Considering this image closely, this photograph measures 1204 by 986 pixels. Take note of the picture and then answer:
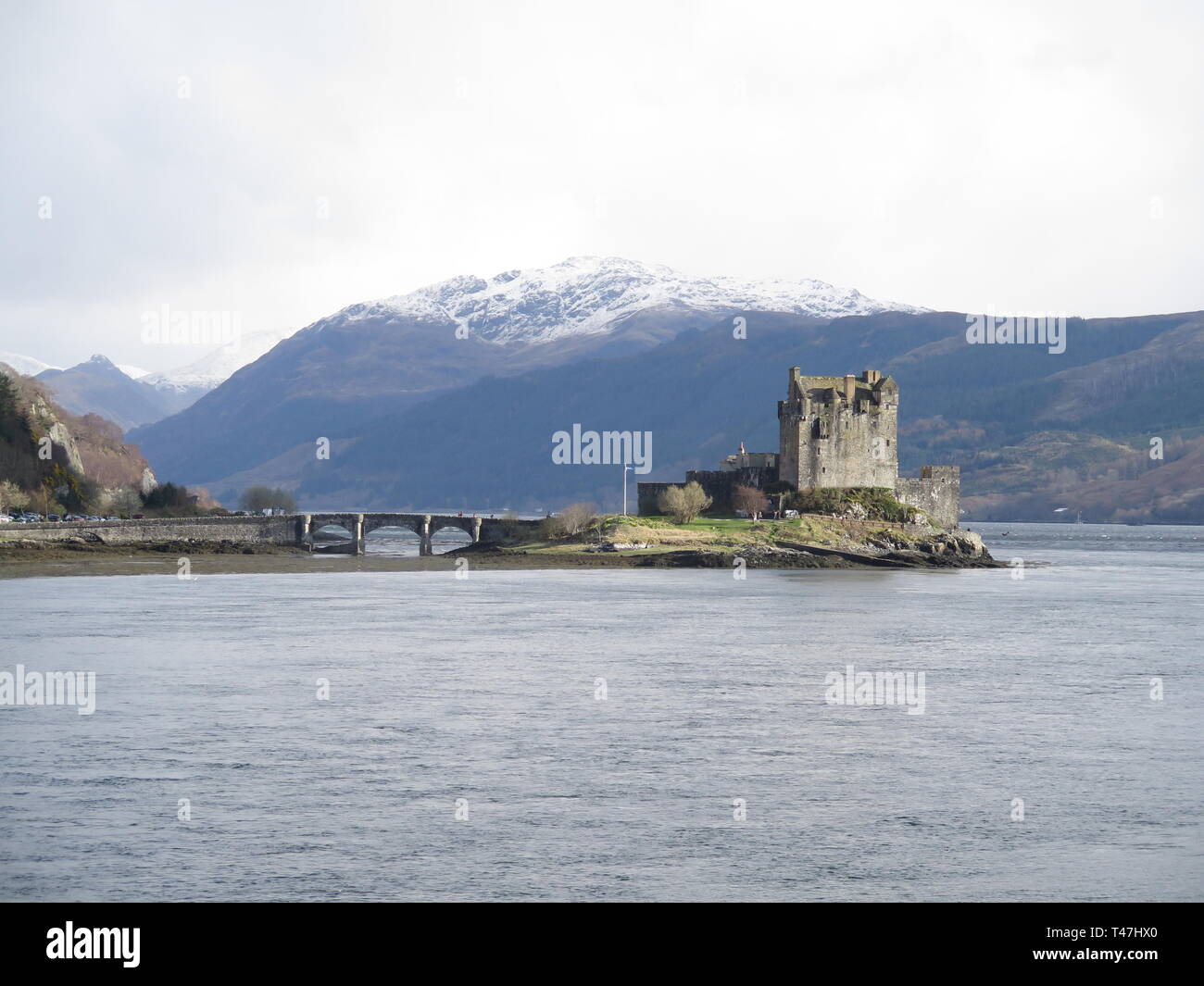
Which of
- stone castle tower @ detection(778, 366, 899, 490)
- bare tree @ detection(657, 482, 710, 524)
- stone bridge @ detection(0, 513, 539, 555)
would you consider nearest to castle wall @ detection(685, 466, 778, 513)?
stone castle tower @ detection(778, 366, 899, 490)

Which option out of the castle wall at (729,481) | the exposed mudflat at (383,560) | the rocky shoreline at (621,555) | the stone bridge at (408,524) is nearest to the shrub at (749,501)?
the castle wall at (729,481)

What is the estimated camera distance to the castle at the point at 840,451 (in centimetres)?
12488

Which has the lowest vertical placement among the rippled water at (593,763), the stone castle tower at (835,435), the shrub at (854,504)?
the rippled water at (593,763)

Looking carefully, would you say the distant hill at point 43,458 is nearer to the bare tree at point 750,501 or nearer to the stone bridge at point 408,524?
the stone bridge at point 408,524

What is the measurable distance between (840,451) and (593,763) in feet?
318

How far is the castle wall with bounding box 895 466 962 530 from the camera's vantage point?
12988cm

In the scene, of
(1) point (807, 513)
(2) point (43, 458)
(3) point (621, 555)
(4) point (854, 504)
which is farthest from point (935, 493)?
(2) point (43, 458)

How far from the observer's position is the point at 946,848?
2520 centimetres

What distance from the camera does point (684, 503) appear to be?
412ft

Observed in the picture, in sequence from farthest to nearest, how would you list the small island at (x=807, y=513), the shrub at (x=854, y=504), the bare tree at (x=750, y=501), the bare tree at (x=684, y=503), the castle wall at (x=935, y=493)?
the castle wall at (x=935, y=493)
the bare tree at (x=750, y=501)
the bare tree at (x=684, y=503)
the shrub at (x=854, y=504)
the small island at (x=807, y=513)

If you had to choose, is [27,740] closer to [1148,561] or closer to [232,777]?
[232,777]

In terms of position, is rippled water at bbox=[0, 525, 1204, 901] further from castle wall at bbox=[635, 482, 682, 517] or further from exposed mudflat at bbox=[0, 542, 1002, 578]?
castle wall at bbox=[635, 482, 682, 517]

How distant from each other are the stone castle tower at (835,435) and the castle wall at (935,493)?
1.51 m
